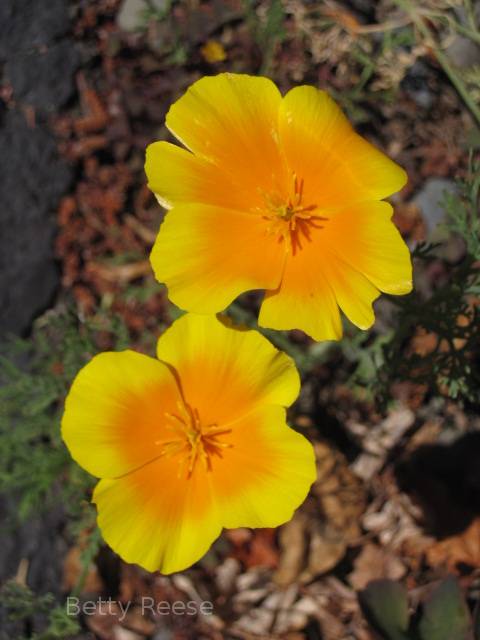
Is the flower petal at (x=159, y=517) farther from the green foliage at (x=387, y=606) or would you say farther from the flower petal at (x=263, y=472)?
the green foliage at (x=387, y=606)

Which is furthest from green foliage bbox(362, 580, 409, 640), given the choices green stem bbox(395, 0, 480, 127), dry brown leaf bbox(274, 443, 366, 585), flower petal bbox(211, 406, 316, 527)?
green stem bbox(395, 0, 480, 127)

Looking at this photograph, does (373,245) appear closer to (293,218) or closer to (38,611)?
(293,218)

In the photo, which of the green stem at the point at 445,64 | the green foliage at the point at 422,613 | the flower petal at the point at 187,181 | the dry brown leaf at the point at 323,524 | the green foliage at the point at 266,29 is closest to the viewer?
the flower petal at the point at 187,181

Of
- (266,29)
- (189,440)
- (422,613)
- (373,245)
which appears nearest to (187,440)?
(189,440)

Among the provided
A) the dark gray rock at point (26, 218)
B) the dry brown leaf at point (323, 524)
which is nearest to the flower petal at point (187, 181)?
the dry brown leaf at point (323, 524)

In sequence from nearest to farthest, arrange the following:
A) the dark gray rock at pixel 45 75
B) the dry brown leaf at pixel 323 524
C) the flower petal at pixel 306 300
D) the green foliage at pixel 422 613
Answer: the flower petal at pixel 306 300, the green foliage at pixel 422 613, the dry brown leaf at pixel 323 524, the dark gray rock at pixel 45 75

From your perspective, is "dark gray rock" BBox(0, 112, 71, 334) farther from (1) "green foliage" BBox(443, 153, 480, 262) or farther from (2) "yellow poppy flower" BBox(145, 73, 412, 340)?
(1) "green foliage" BBox(443, 153, 480, 262)
